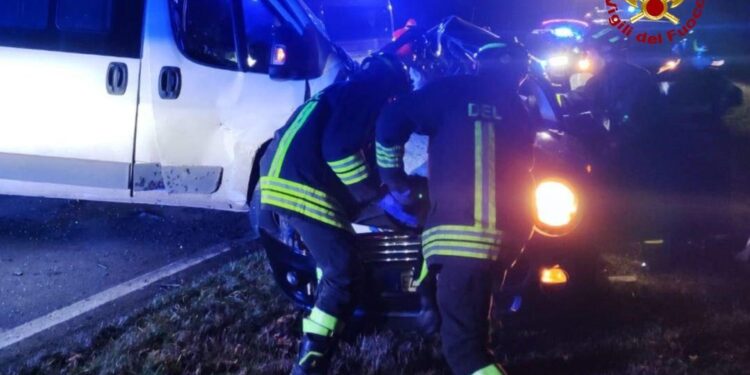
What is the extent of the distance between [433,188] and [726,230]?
384 cm

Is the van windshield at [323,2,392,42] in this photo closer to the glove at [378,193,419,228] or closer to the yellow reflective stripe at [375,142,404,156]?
the glove at [378,193,419,228]

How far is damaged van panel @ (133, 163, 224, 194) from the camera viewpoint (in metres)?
4.27

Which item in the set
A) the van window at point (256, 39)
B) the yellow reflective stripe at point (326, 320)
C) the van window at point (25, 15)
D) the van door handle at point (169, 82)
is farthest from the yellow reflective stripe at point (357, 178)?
the van window at point (25, 15)

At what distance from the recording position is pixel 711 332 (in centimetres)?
375

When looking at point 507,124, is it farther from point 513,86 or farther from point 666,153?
point 666,153

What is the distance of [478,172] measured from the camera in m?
2.56

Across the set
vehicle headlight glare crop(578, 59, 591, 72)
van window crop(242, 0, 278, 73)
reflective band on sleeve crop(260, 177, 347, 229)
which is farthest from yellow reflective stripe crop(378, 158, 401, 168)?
vehicle headlight glare crop(578, 59, 591, 72)

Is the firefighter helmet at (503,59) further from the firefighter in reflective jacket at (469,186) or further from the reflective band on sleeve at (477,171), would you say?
the reflective band on sleeve at (477,171)

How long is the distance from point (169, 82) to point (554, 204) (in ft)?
7.95

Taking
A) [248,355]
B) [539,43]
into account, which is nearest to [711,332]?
[248,355]

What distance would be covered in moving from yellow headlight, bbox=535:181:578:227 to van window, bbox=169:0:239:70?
2085mm

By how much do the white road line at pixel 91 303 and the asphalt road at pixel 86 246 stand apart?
3 centimetres

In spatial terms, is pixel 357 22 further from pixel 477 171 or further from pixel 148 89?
pixel 477 171

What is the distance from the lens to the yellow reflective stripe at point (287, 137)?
117 inches
